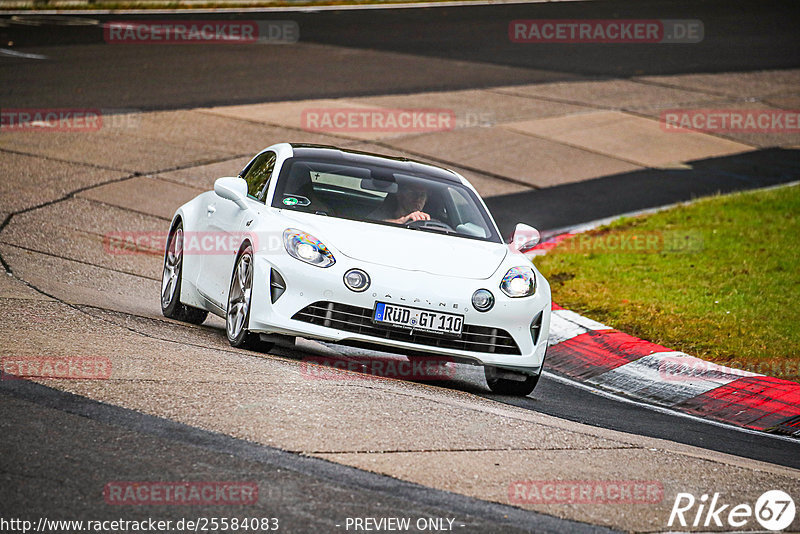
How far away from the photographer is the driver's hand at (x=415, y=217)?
28.1 ft

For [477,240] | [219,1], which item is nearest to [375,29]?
[219,1]

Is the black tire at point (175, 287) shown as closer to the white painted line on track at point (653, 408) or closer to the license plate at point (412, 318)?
the license plate at point (412, 318)

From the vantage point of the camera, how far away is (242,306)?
7.77 metres

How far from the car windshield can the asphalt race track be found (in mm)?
1091

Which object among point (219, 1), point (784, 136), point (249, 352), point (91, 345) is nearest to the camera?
point (91, 345)

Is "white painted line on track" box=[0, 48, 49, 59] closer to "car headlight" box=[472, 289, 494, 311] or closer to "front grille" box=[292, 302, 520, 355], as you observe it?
"front grille" box=[292, 302, 520, 355]

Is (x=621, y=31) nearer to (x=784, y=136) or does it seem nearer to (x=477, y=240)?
(x=784, y=136)

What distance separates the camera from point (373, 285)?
7410 mm

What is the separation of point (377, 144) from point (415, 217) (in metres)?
9.91

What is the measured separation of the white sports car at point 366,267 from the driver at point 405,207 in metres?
0.01

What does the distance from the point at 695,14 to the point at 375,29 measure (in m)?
11.0

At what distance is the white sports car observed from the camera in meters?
7.41

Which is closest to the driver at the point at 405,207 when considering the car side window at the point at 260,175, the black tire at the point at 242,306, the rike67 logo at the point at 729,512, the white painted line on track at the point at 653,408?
the car side window at the point at 260,175

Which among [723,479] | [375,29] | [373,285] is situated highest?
[375,29]
